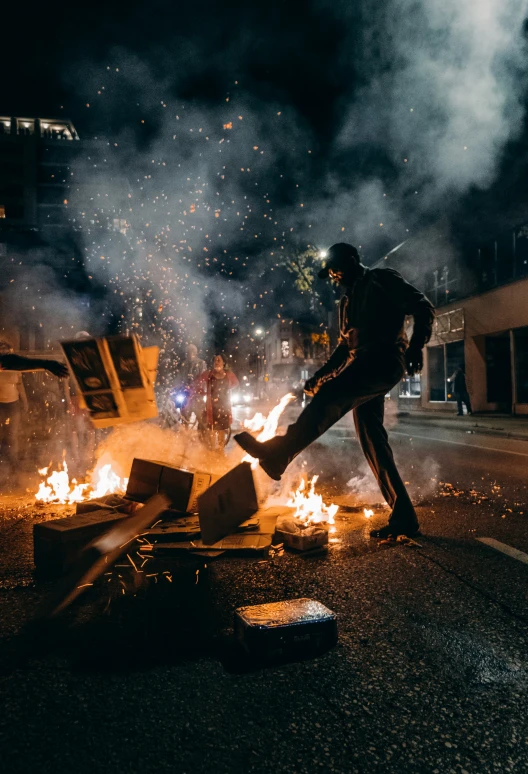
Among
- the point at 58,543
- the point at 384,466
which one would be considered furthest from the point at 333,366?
the point at 58,543

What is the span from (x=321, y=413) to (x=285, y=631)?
1.62 meters

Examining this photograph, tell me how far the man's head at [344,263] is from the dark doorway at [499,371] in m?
19.1

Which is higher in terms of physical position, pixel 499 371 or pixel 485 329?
pixel 485 329

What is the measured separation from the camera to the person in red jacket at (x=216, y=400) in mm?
9305

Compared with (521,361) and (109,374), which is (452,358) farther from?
(109,374)

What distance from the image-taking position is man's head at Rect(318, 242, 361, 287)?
12.1 feet

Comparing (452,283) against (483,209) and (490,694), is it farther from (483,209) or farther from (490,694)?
(490,694)

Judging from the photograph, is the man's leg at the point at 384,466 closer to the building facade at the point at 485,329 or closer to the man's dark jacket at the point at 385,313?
the man's dark jacket at the point at 385,313

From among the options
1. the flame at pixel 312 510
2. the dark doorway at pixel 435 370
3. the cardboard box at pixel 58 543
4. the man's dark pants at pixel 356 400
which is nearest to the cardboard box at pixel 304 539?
the flame at pixel 312 510

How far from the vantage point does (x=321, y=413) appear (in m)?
Result: 3.20

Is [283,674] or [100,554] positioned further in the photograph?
[100,554]

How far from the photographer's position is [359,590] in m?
2.50

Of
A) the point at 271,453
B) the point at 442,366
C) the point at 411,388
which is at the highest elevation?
the point at 442,366

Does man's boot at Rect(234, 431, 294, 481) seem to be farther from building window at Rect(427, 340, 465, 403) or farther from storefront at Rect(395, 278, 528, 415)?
building window at Rect(427, 340, 465, 403)
